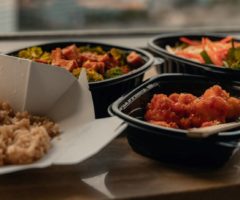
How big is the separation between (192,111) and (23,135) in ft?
1.28

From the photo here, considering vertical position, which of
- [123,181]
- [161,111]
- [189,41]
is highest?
[189,41]

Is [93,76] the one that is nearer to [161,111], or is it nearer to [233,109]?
[161,111]

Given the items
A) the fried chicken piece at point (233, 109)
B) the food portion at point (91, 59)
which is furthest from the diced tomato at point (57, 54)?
the fried chicken piece at point (233, 109)

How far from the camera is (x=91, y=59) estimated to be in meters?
1.43

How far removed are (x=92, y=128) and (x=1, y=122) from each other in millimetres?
204

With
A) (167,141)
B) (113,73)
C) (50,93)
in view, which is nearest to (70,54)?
(113,73)

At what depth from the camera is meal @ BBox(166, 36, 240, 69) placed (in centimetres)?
151

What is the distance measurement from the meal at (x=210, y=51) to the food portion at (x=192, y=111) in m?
0.31

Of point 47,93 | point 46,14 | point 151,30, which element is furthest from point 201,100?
point 46,14

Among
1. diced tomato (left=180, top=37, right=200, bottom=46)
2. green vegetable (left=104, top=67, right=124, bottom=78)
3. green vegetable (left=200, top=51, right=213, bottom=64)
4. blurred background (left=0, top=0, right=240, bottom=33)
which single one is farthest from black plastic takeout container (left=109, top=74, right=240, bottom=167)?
blurred background (left=0, top=0, right=240, bottom=33)

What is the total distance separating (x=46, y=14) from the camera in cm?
266

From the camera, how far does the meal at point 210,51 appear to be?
1.51 m

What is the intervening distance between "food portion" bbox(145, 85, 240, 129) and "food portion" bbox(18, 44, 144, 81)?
8.5 inches

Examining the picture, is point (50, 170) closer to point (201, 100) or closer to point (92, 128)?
point (92, 128)
